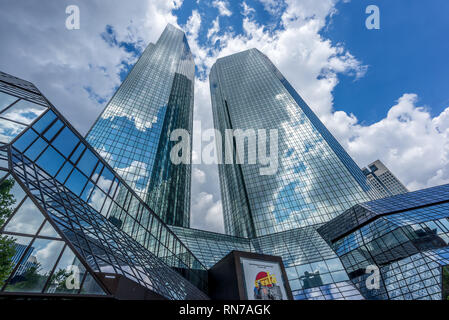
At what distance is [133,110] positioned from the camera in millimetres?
81375

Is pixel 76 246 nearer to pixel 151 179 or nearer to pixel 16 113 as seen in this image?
pixel 16 113

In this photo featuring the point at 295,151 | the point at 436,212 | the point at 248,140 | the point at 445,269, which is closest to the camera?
the point at 445,269

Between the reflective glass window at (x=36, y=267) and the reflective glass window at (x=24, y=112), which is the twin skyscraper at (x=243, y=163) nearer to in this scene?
the reflective glass window at (x=24, y=112)

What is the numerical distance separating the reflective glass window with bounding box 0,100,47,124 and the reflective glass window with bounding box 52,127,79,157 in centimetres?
225

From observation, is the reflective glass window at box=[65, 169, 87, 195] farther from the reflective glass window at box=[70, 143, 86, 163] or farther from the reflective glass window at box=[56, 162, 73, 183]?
the reflective glass window at box=[70, 143, 86, 163]

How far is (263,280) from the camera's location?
24.8 m

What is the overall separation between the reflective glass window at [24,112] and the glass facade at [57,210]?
53 millimetres

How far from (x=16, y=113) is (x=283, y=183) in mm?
70520

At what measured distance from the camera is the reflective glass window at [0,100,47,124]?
14.6m

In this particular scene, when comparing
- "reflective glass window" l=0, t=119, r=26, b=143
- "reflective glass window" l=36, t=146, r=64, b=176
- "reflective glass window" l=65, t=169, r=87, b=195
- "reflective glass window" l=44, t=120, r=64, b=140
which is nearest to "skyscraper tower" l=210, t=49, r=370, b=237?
"reflective glass window" l=65, t=169, r=87, b=195

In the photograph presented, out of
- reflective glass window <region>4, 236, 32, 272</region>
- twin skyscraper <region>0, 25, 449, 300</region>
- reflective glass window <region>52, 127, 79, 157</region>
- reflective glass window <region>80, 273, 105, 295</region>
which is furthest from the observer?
reflective glass window <region>52, 127, 79, 157</region>

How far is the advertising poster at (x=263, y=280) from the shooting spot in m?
23.6

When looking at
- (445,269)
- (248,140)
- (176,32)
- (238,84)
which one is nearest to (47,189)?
(445,269)

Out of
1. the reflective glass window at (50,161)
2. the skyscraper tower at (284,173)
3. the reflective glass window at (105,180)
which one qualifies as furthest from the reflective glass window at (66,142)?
the skyscraper tower at (284,173)
